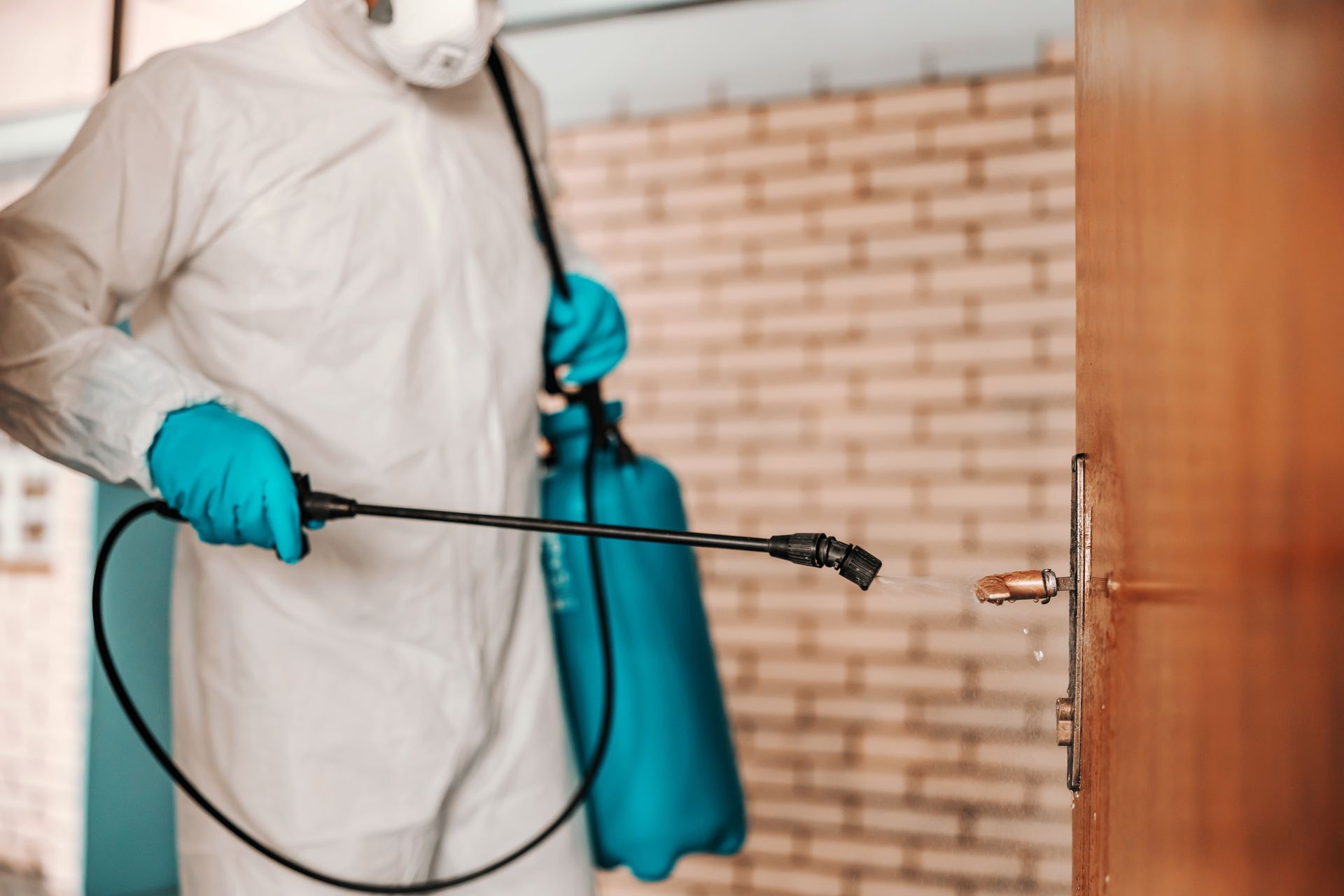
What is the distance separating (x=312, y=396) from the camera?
1.12 meters

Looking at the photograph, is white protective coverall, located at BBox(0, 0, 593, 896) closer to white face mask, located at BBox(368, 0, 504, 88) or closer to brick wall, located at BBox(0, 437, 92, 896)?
white face mask, located at BBox(368, 0, 504, 88)

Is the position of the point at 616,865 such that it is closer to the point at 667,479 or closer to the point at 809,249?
the point at 667,479

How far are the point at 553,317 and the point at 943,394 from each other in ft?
3.62

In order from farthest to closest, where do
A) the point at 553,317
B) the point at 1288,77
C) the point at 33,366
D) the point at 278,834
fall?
1. the point at 553,317
2. the point at 278,834
3. the point at 33,366
4. the point at 1288,77

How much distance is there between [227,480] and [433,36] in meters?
0.53

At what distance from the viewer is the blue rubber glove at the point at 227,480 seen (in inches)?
36.9

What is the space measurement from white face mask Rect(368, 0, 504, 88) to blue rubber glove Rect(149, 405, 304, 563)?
0.46 metres

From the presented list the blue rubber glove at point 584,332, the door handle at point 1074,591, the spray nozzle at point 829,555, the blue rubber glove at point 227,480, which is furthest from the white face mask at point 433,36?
the door handle at point 1074,591

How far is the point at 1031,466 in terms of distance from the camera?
84.3 inches

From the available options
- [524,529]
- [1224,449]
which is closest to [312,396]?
[524,529]

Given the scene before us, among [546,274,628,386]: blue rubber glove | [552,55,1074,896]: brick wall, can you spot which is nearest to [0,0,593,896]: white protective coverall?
[546,274,628,386]: blue rubber glove

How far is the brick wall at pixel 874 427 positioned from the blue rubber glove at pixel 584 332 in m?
0.91

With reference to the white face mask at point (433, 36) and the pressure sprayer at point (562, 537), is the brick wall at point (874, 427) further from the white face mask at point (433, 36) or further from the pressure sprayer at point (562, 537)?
the white face mask at point (433, 36)

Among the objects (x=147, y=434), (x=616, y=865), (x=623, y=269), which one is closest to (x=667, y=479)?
(x=616, y=865)
